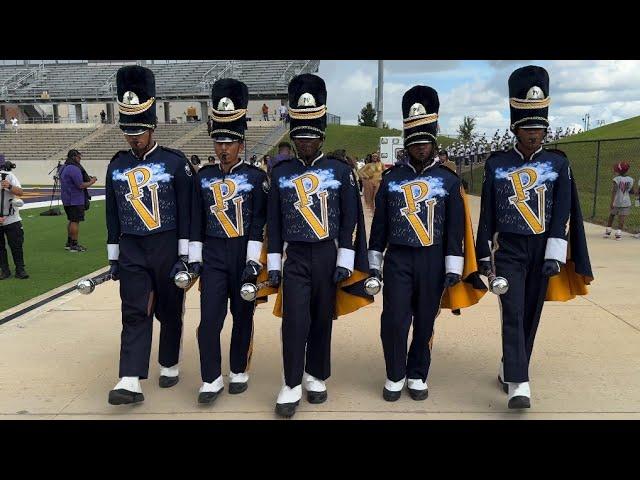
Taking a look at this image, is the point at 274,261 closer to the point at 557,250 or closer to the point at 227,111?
the point at 227,111

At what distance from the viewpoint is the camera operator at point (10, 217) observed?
787 centimetres

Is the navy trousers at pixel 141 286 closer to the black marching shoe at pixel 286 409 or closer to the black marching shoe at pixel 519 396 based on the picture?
the black marching shoe at pixel 286 409

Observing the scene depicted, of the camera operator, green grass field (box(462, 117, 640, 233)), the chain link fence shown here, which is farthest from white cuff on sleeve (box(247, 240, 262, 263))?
the chain link fence

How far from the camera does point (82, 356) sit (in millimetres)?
5062

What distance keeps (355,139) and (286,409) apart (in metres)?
40.7

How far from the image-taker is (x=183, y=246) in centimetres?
405

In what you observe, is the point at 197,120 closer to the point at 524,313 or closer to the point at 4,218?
the point at 4,218

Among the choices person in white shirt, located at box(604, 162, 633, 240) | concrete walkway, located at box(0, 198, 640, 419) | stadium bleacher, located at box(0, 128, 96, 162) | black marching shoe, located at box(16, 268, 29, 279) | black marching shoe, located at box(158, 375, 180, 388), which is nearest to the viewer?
concrete walkway, located at box(0, 198, 640, 419)

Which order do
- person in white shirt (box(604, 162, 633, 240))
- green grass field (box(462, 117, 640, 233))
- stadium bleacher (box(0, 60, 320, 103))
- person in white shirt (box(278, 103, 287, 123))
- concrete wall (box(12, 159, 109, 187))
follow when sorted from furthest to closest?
stadium bleacher (box(0, 60, 320, 103))
person in white shirt (box(278, 103, 287, 123))
concrete wall (box(12, 159, 109, 187))
green grass field (box(462, 117, 640, 233))
person in white shirt (box(604, 162, 633, 240))

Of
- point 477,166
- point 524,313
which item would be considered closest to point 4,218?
point 524,313

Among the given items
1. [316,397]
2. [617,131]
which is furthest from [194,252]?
[617,131]

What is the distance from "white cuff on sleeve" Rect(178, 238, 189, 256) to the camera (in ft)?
13.3

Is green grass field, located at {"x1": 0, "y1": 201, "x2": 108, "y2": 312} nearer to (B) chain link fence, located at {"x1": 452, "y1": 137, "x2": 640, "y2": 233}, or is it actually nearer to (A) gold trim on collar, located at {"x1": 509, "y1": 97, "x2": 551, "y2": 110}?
(A) gold trim on collar, located at {"x1": 509, "y1": 97, "x2": 551, "y2": 110}

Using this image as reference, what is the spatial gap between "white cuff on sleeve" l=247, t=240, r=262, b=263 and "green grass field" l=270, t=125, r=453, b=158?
119 feet
